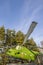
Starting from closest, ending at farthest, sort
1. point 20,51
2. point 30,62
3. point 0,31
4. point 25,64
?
point 25,64
point 30,62
point 20,51
point 0,31

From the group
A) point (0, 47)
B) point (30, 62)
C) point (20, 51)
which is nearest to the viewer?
point (30, 62)

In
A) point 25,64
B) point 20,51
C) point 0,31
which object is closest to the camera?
point 25,64

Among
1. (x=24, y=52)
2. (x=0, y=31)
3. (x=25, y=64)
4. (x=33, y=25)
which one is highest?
(x=0, y=31)

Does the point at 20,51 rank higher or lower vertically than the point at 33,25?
lower

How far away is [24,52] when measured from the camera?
15.6 feet

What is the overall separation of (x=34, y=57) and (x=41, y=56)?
25 cm

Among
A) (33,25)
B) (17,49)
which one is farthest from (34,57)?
(33,25)

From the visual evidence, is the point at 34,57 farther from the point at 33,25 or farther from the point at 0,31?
the point at 0,31

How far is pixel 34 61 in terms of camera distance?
4.59 metres

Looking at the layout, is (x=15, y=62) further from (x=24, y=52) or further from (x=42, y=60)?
(x=42, y=60)

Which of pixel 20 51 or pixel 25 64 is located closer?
pixel 25 64

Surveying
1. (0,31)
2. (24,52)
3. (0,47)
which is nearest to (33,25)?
(24,52)

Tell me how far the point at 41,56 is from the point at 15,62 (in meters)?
0.86

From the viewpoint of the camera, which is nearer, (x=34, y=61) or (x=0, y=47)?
(x=34, y=61)
